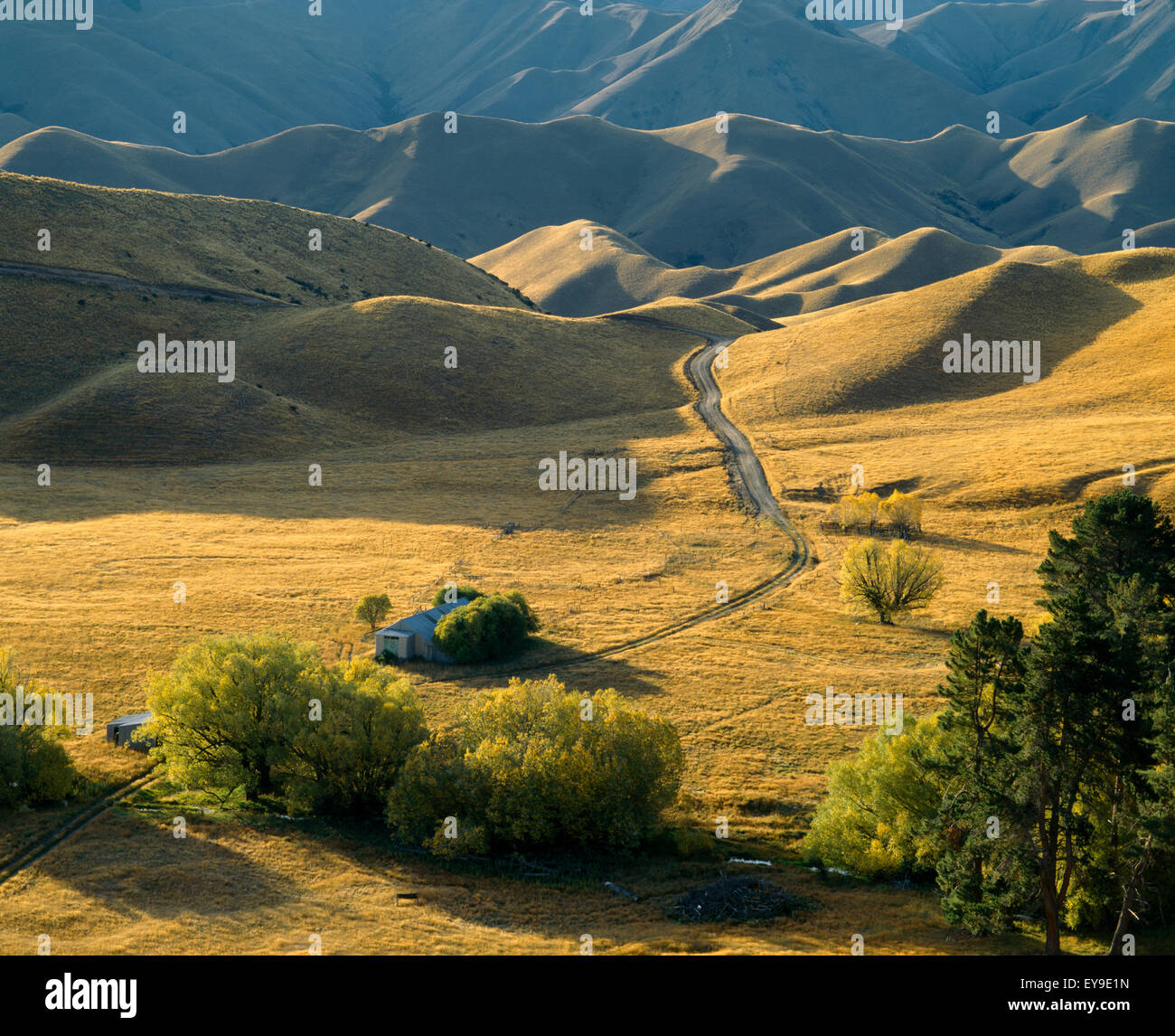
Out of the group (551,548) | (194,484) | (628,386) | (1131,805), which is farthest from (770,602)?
(628,386)

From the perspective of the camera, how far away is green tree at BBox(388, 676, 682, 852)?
3259 cm

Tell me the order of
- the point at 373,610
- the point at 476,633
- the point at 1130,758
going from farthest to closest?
the point at 373,610
the point at 476,633
the point at 1130,758

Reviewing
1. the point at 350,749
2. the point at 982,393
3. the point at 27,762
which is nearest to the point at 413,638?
the point at 350,749

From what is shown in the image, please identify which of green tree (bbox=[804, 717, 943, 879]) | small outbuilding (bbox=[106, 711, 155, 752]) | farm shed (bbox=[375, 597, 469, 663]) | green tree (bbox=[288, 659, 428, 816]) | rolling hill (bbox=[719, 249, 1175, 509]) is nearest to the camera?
green tree (bbox=[804, 717, 943, 879])

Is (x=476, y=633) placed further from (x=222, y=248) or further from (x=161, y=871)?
(x=222, y=248)

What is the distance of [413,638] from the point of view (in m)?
51.7

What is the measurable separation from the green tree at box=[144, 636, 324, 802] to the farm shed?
13030 millimetres

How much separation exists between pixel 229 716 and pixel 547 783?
1262 cm

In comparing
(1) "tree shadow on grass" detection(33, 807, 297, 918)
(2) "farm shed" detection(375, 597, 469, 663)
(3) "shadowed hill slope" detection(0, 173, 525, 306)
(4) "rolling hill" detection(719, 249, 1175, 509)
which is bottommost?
(1) "tree shadow on grass" detection(33, 807, 297, 918)

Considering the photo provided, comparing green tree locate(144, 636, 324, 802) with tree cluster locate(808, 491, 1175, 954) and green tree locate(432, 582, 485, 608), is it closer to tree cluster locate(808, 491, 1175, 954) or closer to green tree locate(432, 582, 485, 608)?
green tree locate(432, 582, 485, 608)

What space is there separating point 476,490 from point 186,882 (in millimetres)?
61730

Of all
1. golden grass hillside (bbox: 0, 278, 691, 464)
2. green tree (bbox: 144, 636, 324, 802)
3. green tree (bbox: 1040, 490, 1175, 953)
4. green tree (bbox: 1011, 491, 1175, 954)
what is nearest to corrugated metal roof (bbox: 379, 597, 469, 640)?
green tree (bbox: 144, 636, 324, 802)

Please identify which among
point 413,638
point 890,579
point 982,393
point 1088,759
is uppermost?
point 982,393
